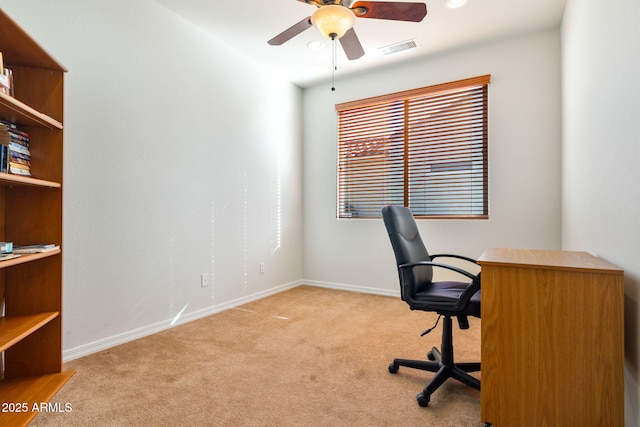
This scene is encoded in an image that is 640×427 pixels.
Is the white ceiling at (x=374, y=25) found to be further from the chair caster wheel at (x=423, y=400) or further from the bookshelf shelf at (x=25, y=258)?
the chair caster wheel at (x=423, y=400)

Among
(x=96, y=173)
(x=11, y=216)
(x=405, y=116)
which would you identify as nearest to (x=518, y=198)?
(x=405, y=116)

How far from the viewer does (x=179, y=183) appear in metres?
2.93

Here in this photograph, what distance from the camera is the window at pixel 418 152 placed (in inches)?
137

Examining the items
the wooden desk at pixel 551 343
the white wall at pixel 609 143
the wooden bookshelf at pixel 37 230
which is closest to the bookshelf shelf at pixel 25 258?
the wooden bookshelf at pixel 37 230

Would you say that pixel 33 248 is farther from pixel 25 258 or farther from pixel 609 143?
pixel 609 143

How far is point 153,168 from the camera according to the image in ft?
8.89

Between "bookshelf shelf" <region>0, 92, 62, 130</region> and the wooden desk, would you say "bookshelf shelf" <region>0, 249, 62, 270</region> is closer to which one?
"bookshelf shelf" <region>0, 92, 62, 130</region>

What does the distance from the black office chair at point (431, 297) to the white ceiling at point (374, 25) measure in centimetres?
189

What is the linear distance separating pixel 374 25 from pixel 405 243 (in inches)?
82.9

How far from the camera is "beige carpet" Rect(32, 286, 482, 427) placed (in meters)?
1.57

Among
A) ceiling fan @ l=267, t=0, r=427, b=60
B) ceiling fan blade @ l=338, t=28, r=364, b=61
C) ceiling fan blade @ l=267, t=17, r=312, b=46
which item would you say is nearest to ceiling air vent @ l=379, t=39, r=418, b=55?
ceiling fan blade @ l=338, t=28, r=364, b=61

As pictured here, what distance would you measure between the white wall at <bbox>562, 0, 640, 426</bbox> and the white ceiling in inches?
19.3

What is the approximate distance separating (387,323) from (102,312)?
220 cm

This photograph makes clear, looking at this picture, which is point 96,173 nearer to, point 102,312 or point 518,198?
point 102,312
